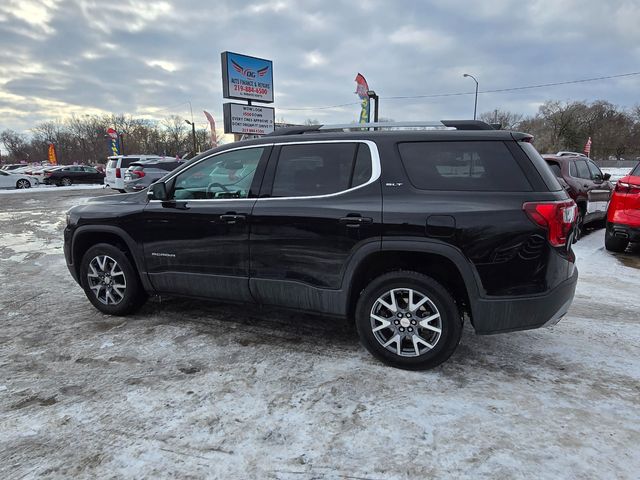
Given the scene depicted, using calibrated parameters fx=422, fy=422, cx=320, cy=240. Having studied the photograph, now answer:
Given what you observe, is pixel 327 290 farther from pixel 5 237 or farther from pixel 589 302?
pixel 5 237

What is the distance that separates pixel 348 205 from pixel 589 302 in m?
3.50

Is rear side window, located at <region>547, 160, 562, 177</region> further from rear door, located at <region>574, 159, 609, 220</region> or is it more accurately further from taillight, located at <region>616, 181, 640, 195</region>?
taillight, located at <region>616, 181, 640, 195</region>

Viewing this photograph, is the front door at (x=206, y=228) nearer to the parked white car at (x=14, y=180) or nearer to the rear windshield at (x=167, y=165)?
the rear windshield at (x=167, y=165)

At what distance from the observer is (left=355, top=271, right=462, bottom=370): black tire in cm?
310

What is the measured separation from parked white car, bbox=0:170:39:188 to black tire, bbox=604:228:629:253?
30587 mm

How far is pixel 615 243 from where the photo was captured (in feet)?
24.2

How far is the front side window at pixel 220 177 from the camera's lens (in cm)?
379

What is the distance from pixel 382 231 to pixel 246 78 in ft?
44.1

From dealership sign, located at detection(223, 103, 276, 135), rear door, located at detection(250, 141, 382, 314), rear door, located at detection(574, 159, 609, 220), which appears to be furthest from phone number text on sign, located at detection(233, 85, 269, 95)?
rear door, located at detection(250, 141, 382, 314)

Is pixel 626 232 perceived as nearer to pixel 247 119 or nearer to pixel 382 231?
pixel 382 231

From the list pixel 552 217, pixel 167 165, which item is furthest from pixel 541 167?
pixel 167 165

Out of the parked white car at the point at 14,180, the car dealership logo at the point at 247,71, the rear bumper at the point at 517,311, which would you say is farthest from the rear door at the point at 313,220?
the parked white car at the point at 14,180

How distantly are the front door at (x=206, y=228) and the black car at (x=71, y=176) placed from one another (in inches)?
1192

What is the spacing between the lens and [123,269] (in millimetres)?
4293
